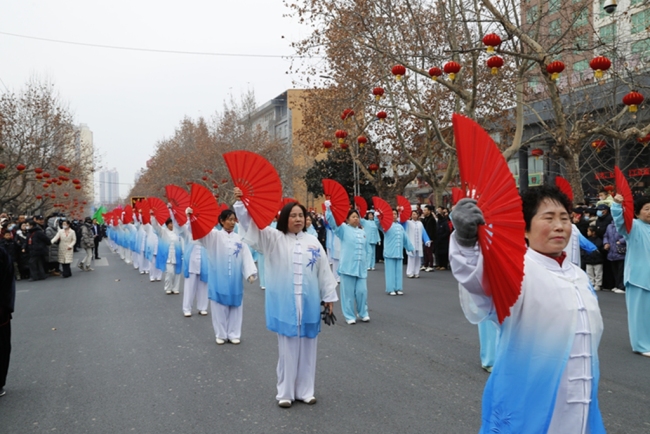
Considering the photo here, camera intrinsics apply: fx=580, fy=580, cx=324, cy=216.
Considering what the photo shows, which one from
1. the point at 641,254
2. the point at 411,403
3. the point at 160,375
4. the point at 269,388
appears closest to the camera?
the point at 411,403

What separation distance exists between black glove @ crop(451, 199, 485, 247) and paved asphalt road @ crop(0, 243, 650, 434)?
8.37ft

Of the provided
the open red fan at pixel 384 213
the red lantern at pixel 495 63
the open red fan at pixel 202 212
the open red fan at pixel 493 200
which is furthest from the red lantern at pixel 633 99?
the open red fan at pixel 493 200

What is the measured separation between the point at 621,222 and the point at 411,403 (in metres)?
3.56

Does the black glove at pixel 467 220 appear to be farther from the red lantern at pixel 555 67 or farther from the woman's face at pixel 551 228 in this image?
the red lantern at pixel 555 67

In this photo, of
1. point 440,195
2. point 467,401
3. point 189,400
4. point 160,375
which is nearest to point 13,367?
point 160,375

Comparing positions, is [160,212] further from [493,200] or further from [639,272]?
[493,200]

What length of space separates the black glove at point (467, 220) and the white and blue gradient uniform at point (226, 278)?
5.53 m

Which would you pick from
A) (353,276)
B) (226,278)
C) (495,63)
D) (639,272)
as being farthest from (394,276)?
(639,272)

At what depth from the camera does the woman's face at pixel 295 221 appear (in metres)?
5.30

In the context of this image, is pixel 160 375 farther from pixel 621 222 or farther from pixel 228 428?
pixel 621 222

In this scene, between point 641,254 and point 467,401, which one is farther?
point 641,254

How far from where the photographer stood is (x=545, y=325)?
2514mm

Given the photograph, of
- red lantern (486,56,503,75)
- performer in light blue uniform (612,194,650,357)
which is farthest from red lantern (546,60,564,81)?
performer in light blue uniform (612,194,650,357)

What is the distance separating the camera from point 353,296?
30.3 ft
